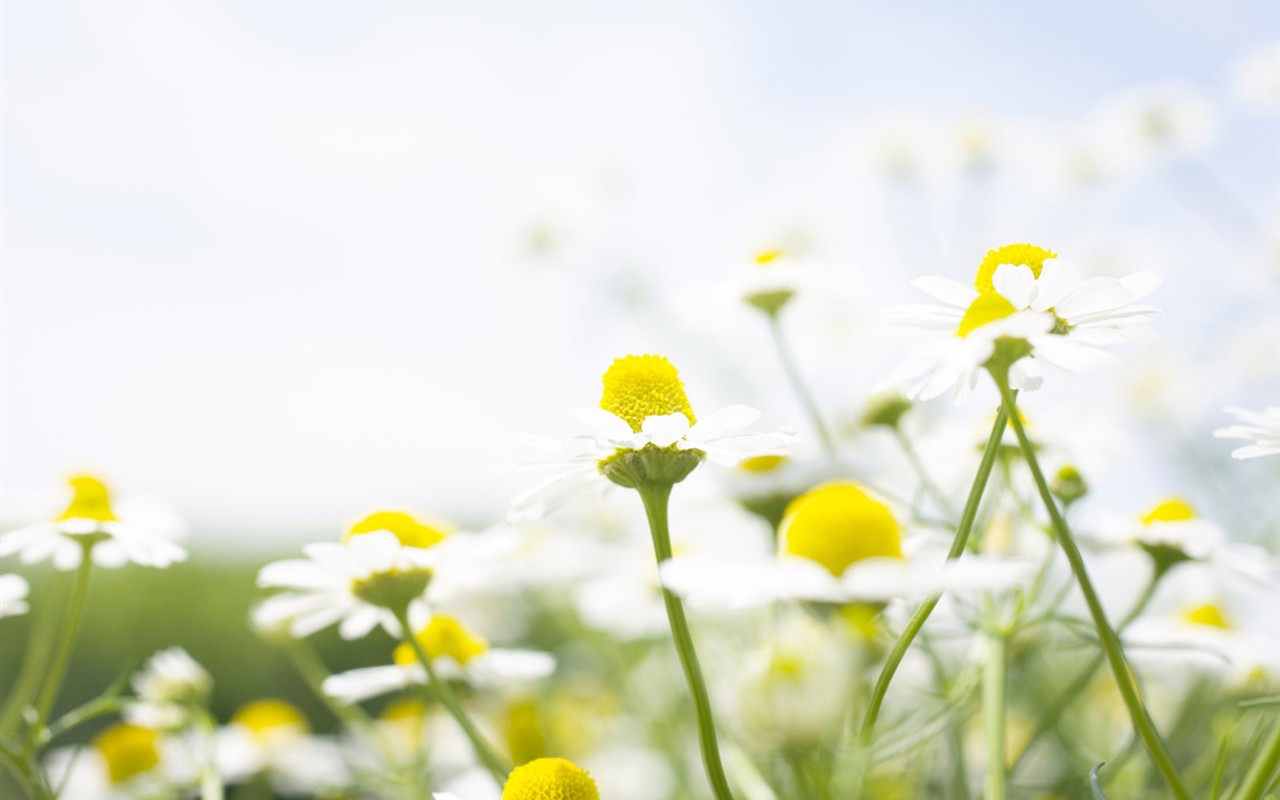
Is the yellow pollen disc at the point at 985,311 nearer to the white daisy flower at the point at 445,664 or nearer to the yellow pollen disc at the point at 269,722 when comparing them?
the white daisy flower at the point at 445,664

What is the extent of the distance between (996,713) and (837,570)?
7.9 inches

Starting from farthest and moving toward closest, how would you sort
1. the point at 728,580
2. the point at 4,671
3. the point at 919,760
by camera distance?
the point at 4,671, the point at 919,760, the point at 728,580

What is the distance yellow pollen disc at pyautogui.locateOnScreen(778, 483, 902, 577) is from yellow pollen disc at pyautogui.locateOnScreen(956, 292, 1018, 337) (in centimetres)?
11

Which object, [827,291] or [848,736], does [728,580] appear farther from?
[827,291]

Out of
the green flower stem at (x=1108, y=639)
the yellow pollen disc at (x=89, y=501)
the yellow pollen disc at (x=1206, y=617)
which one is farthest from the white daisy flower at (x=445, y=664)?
the yellow pollen disc at (x=1206, y=617)

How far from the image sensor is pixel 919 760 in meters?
0.82

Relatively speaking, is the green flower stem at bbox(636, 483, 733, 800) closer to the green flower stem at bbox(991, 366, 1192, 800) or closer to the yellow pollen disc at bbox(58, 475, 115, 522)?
→ the green flower stem at bbox(991, 366, 1192, 800)

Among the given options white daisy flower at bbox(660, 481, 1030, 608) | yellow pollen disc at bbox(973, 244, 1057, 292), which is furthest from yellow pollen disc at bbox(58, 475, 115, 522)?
yellow pollen disc at bbox(973, 244, 1057, 292)

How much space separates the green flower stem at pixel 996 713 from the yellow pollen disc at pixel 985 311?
0.22m

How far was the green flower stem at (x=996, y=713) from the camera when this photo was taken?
0.57 metres

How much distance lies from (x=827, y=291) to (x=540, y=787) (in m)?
0.64

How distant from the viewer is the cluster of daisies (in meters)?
0.45

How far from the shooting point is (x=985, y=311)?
55 cm

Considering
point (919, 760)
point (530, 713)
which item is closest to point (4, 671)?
point (530, 713)
